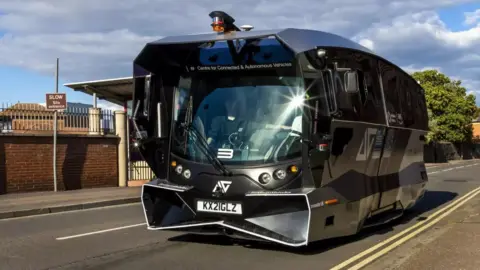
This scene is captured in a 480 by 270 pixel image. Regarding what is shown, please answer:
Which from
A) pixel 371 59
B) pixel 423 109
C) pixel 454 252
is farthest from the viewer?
pixel 423 109

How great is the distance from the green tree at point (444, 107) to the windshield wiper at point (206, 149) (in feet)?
173

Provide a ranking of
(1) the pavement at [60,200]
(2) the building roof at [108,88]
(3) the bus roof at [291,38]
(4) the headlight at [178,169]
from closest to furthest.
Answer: (3) the bus roof at [291,38] → (4) the headlight at [178,169] → (1) the pavement at [60,200] → (2) the building roof at [108,88]

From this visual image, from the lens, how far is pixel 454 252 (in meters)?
7.80

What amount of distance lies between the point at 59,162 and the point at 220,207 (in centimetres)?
1169

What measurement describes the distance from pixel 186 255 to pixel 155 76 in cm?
264

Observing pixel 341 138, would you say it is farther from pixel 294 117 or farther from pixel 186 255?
pixel 186 255

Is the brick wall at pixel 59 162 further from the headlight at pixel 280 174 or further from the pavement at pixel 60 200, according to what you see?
the headlight at pixel 280 174

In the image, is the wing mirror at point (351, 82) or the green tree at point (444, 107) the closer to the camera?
the wing mirror at point (351, 82)

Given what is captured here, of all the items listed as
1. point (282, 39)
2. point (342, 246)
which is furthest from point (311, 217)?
point (282, 39)

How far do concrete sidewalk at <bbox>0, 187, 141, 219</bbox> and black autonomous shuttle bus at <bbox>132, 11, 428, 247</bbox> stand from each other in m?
5.98

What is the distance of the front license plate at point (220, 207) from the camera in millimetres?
7043

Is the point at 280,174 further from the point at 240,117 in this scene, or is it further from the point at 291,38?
the point at 291,38

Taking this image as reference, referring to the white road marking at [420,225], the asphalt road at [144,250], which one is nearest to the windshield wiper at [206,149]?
the asphalt road at [144,250]

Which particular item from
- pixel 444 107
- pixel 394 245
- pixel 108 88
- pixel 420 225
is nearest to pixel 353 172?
pixel 394 245
